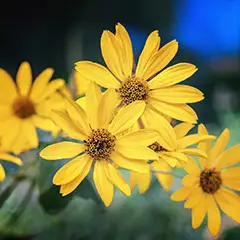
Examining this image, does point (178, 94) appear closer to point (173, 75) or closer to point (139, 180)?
point (173, 75)

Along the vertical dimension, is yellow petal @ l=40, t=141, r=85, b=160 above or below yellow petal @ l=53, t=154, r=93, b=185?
above

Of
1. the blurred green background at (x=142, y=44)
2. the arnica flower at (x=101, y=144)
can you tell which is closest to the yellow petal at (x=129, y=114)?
the arnica flower at (x=101, y=144)

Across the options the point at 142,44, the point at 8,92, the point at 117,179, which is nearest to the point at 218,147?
the point at 117,179

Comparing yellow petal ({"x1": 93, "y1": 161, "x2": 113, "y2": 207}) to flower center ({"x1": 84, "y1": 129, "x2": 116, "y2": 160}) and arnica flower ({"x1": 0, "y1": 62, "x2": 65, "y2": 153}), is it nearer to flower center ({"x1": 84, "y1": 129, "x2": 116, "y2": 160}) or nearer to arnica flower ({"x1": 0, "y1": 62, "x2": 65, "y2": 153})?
flower center ({"x1": 84, "y1": 129, "x2": 116, "y2": 160})

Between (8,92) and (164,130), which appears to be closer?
(164,130)

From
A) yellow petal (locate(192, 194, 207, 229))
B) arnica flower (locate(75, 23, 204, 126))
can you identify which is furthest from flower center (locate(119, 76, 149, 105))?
yellow petal (locate(192, 194, 207, 229))

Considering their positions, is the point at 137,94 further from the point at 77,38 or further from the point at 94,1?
the point at 94,1
